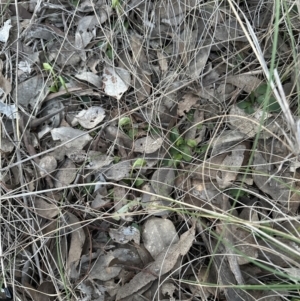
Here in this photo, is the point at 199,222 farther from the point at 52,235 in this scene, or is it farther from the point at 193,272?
the point at 52,235

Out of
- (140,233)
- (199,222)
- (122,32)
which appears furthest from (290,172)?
(122,32)

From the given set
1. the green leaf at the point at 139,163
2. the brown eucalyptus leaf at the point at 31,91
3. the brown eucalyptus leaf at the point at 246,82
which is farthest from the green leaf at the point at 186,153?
the brown eucalyptus leaf at the point at 31,91

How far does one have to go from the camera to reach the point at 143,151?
48.0 inches

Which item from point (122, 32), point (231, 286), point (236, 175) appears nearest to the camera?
point (231, 286)

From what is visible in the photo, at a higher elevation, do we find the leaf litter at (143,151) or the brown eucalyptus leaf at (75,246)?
the leaf litter at (143,151)

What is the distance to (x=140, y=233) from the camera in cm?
120

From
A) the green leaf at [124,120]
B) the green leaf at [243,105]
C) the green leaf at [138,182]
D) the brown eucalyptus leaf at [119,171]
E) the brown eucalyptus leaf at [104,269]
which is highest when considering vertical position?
the green leaf at [243,105]

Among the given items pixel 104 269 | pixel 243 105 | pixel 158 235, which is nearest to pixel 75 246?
pixel 104 269

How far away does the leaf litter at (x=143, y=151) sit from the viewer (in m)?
1.15

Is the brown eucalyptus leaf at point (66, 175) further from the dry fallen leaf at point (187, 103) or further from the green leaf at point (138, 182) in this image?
the dry fallen leaf at point (187, 103)

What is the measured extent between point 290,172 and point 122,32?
62 cm

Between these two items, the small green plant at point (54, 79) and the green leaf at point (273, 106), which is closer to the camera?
the green leaf at point (273, 106)

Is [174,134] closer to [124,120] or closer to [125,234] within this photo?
[124,120]

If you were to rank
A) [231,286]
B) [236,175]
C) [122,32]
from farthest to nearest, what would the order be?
[122,32]
[236,175]
[231,286]
